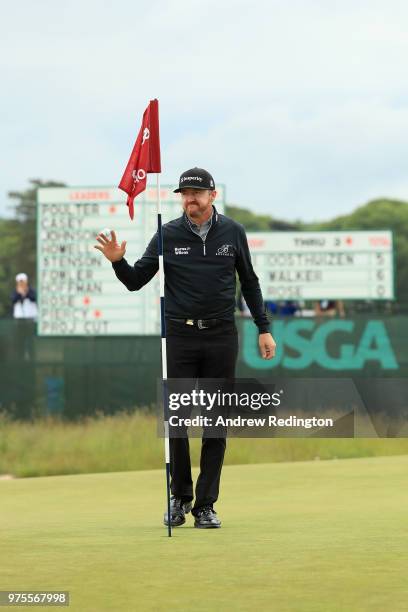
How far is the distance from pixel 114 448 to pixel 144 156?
9911mm

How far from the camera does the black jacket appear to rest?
8922 millimetres

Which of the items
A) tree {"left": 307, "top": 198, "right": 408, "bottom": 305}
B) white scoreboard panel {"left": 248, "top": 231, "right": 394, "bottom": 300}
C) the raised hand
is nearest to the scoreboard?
white scoreboard panel {"left": 248, "top": 231, "right": 394, "bottom": 300}

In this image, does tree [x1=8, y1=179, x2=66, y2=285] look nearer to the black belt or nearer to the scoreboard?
the scoreboard

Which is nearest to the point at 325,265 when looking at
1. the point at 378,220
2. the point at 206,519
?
the point at 206,519

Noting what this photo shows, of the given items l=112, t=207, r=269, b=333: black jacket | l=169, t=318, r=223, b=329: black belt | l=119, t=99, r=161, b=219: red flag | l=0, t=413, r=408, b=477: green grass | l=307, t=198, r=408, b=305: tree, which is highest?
l=307, t=198, r=408, b=305: tree

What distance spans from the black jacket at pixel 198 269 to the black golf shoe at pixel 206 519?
3.63 feet

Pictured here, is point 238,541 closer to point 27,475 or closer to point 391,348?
point 27,475

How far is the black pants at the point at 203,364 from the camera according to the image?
8.93 metres

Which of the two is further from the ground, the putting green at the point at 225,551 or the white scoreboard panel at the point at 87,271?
the white scoreboard panel at the point at 87,271

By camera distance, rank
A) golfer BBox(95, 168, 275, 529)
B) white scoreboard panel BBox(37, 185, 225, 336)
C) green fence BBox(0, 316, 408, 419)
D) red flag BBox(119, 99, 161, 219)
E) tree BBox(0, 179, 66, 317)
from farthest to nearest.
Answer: tree BBox(0, 179, 66, 317)
white scoreboard panel BBox(37, 185, 225, 336)
green fence BBox(0, 316, 408, 419)
red flag BBox(119, 99, 161, 219)
golfer BBox(95, 168, 275, 529)

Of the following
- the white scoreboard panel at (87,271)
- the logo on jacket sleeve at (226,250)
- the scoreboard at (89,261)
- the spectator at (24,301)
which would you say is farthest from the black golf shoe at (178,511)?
the white scoreboard panel at (87,271)

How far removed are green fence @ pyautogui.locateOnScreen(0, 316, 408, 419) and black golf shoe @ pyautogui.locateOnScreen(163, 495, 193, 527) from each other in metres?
11.4

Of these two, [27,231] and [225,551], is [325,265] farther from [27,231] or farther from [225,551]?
[27,231]

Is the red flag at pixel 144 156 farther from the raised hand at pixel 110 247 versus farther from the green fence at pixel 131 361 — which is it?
the green fence at pixel 131 361
